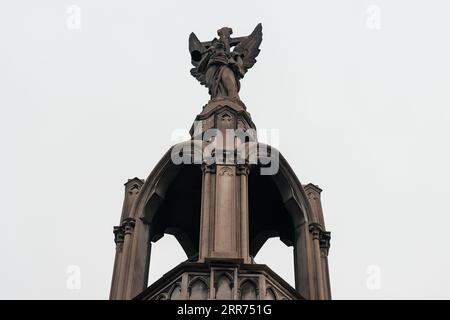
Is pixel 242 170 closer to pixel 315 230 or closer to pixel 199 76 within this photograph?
pixel 315 230

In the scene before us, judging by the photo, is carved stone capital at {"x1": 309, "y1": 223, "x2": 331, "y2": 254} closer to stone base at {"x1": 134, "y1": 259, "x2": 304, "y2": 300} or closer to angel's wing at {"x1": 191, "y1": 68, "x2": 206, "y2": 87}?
stone base at {"x1": 134, "y1": 259, "x2": 304, "y2": 300}

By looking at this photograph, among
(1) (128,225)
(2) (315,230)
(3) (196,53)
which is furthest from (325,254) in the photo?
(3) (196,53)

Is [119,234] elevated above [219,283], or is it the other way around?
[119,234]

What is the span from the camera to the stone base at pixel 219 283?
1681cm

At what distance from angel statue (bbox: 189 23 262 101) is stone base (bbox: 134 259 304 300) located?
661 cm

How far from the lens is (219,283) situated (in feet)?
55.5

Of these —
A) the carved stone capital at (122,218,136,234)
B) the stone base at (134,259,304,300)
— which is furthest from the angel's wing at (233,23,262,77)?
the stone base at (134,259,304,300)

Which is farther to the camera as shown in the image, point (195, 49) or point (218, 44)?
point (195, 49)

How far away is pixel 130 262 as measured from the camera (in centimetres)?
1898

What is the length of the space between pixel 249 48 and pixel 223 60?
60.3 inches
